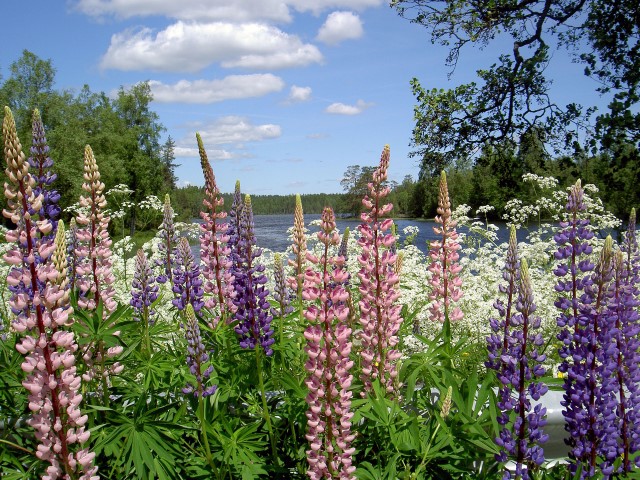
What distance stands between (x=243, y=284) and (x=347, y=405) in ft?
2.90

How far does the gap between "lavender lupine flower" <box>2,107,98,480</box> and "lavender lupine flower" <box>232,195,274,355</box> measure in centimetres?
87

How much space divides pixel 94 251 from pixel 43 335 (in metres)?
1.15

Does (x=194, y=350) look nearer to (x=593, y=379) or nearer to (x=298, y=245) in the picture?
(x=298, y=245)

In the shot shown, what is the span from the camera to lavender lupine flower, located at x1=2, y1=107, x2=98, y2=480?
5.94ft

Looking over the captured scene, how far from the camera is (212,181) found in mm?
3381

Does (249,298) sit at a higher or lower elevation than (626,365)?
higher

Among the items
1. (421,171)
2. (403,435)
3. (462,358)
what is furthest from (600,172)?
(403,435)

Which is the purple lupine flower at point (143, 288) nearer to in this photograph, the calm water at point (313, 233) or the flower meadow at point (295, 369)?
the flower meadow at point (295, 369)

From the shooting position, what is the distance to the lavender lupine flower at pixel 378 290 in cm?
257

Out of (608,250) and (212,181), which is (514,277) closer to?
(608,250)

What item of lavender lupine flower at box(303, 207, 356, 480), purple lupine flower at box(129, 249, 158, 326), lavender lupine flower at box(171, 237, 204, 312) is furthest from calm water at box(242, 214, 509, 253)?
lavender lupine flower at box(303, 207, 356, 480)

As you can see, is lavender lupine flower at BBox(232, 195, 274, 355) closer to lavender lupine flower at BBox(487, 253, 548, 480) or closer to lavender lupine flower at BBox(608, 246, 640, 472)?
lavender lupine flower at BBox(487, 253, 548, 480)

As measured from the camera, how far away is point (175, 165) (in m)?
57.0

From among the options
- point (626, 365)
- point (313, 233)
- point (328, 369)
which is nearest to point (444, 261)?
point (626, 365)
